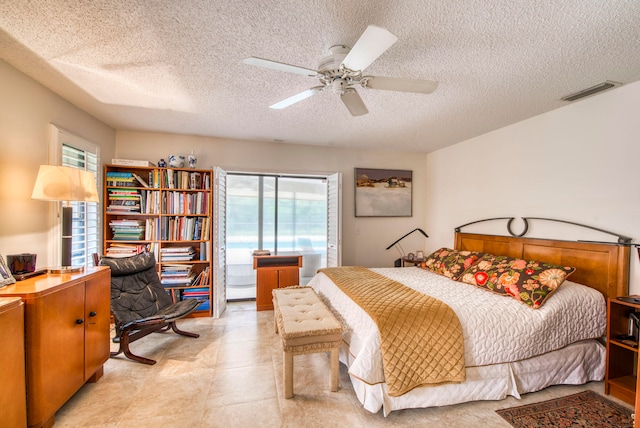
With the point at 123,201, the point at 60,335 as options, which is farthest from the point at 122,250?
the point at 60,335

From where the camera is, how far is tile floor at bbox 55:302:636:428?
1822 millimetres

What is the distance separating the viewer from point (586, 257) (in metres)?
2.50

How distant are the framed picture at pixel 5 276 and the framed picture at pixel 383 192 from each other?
3783mm

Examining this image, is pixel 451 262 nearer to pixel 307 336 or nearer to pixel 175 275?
pixel 307 336

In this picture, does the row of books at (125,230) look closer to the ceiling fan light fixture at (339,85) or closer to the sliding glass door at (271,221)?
the sliding glass door at (271,221)

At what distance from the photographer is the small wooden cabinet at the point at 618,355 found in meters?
2.07

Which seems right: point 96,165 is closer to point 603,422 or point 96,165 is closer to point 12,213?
point 12,213

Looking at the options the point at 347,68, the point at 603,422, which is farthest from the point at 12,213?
the point at 603,422

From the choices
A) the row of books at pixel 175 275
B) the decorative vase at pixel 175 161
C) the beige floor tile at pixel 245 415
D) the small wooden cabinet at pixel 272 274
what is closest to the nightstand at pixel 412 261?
the small wooden cabinet at pixel 272 274

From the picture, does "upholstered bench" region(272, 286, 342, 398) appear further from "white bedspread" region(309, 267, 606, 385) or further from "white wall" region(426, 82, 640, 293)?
"white wall" region(426, 82, 640, 293)

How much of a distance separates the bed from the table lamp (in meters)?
2.20

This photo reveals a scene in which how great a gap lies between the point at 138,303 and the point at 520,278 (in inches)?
143

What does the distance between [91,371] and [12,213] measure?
52.0 inches

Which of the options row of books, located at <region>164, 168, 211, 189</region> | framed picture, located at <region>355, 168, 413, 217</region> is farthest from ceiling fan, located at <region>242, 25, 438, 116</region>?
framed picture, located at <region>355, 168, 413, 217</region>
